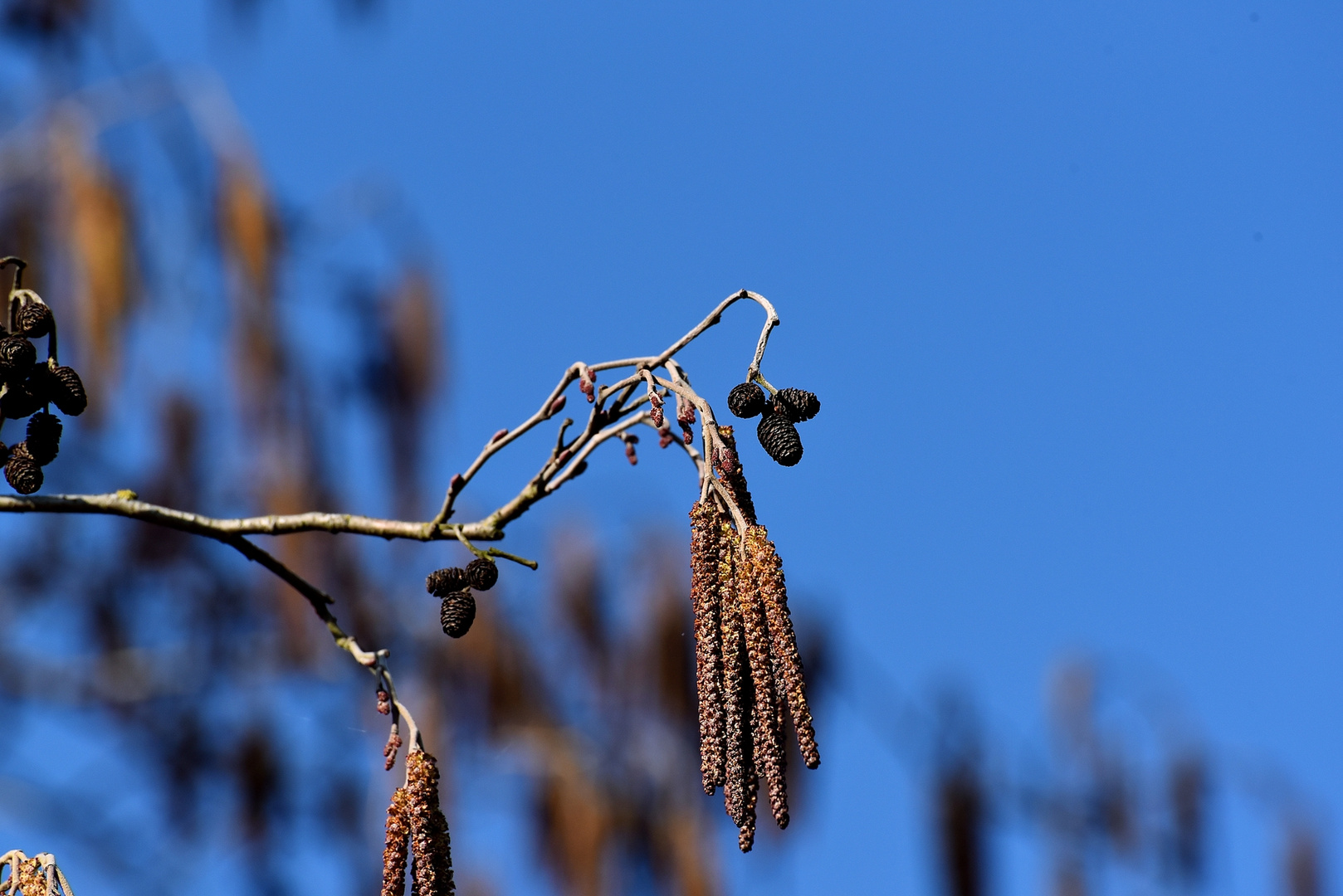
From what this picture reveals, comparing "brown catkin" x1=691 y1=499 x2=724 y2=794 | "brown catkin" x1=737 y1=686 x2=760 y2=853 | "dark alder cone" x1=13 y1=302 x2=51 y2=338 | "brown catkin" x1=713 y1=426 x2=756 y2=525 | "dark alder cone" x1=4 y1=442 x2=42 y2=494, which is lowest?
"brown catkin" x1=737 y1=686 x2=760 y2=853

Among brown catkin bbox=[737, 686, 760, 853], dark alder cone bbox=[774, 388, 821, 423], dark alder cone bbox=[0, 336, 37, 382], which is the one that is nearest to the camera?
brown catkin bbox=[737, 686, 760, 853]

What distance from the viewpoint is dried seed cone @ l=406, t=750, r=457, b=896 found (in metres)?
1.35

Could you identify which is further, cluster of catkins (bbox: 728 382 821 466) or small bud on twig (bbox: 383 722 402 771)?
small bud on twig (bbox: 383 722 402 771)

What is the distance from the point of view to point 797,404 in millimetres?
1382

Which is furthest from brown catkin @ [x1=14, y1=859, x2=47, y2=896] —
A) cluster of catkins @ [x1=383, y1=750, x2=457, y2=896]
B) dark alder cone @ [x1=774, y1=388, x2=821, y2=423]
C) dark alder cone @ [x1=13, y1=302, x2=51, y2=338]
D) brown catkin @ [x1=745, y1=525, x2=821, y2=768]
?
dark alder cone @ [x1=774, y1=388, x2=821, y2=423]

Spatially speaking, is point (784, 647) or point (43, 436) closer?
point (784, 647)

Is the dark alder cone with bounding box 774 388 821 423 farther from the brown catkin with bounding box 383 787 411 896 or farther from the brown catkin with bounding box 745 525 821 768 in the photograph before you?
the brown catkin with bounding box 383 787 411 896

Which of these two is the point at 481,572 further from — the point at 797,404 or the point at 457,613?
the point at 797,404

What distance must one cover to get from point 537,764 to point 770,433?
5468mm

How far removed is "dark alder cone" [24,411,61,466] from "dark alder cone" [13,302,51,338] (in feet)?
0.26

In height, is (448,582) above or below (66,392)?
below

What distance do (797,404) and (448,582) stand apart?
1.38 ft

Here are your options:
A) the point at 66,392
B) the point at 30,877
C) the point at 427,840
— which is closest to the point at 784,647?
the point at 427,840

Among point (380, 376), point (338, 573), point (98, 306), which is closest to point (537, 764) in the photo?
point (338, 573)
